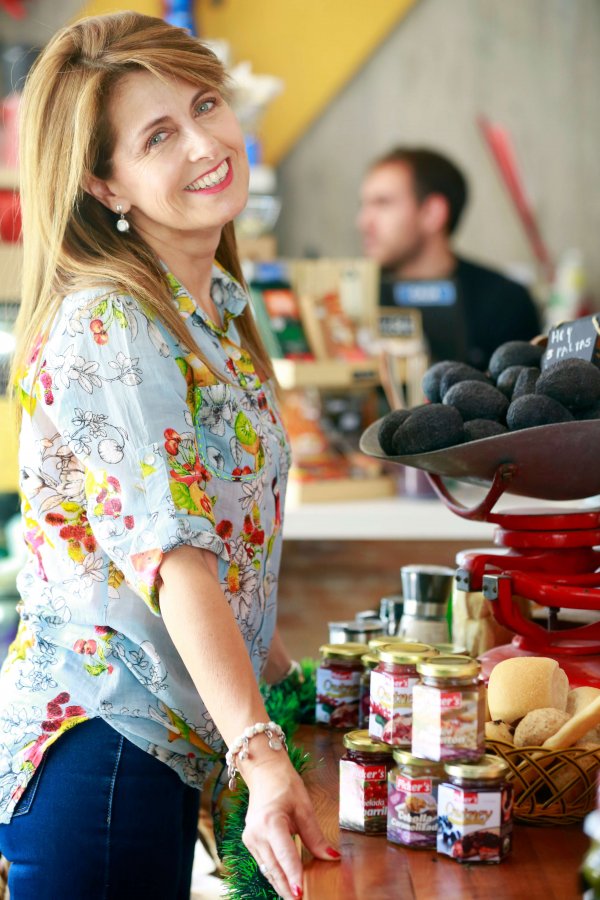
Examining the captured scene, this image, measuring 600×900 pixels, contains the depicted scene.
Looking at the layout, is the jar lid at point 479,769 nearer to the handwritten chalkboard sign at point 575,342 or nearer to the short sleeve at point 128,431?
the short sleeve at point 128,431

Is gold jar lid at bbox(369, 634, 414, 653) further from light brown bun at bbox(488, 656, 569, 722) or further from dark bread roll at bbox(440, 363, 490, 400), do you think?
dark bread roll at bbox(440, 363, 490, 400)

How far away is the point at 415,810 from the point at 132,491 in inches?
16.5

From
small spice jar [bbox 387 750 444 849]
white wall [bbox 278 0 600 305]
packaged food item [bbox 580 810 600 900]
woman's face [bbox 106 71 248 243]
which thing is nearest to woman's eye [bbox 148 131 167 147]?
woman's face [bbox 106 71 248 243]

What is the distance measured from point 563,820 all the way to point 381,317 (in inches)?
116

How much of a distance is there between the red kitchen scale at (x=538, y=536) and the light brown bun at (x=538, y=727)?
0.52 ft

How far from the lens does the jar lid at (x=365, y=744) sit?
1125mm

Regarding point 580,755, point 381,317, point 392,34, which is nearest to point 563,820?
point 580,755

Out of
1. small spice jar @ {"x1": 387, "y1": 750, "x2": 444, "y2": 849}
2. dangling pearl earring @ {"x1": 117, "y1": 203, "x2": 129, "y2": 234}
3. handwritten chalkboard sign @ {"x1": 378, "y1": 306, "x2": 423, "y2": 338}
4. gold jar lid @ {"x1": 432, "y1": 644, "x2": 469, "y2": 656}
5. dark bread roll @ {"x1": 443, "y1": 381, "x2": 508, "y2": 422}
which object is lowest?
small spice jar @ {"x1": 387, "y1": 750, "x2": 444, "y2": 849}

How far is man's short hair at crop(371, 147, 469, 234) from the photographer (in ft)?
18.2

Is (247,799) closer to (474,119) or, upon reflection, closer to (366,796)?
(366,796)

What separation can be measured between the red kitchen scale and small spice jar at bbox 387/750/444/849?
0.34 meters

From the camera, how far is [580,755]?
114 centimetres

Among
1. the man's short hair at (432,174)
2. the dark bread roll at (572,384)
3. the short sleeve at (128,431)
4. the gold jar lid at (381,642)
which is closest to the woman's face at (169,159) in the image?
the short sleeve at (128,431)

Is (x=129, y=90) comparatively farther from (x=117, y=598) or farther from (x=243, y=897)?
(x=243, y=897)
